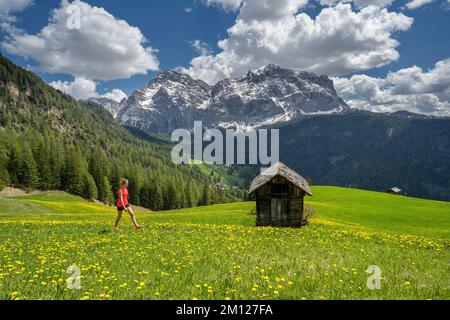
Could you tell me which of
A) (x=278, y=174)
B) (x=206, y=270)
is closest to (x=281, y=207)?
(x=278, y=174)

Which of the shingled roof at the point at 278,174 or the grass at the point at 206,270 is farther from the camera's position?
the shingled roof at the point at 278,174

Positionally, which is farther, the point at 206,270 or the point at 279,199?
the point at 279,199

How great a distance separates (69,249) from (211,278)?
8.57 meters

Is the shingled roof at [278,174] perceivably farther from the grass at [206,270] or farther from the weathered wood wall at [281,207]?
the grass at [206,270]

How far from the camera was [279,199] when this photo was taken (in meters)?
36.7

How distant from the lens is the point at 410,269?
1380 cm

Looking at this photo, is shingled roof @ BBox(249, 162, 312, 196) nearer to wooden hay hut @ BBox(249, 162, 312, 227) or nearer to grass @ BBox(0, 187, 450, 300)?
wooden hay hut @ BBox(249, 162, 312, 227)

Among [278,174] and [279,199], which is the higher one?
[278,174]

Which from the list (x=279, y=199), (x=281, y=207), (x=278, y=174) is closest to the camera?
(x=278, y=174)

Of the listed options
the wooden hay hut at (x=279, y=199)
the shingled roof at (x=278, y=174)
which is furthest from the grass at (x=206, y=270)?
the wooden hay hut at (x=279, y=199)

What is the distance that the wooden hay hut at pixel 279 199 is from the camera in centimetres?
3625

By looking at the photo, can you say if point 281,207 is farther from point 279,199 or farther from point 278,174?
point 278,174

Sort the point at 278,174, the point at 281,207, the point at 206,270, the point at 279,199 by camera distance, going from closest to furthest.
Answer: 1. the point at 206,270
2. the point at 278,174
3. the point at 281,207
4. the point at 279,199
